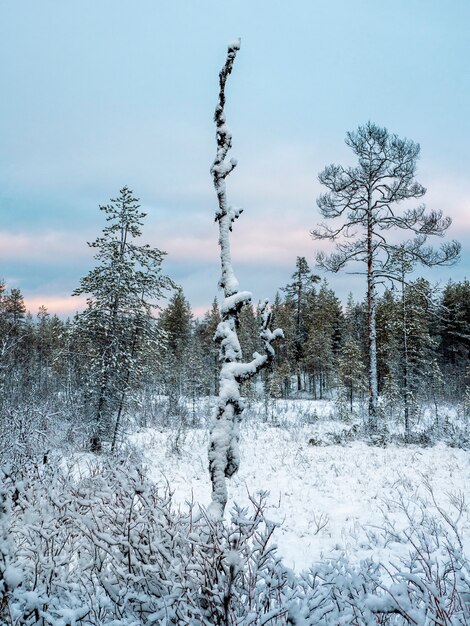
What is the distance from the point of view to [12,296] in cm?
4628

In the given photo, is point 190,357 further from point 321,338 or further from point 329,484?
point 329,484

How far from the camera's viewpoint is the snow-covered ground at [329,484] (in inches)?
265

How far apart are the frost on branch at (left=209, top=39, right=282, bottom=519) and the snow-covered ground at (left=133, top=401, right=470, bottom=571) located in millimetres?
1062

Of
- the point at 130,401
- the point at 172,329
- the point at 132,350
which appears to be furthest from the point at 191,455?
the point at 172,329

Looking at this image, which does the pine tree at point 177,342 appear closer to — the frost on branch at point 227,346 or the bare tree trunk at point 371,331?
the bare tree trunk at point 371,331

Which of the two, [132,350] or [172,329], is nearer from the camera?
[132,350]

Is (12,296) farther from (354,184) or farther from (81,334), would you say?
(354,184)

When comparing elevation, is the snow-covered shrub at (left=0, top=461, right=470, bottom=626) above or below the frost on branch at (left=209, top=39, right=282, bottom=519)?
below

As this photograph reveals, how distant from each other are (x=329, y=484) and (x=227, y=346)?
710 centimetres

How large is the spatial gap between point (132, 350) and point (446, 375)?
37.4 metres

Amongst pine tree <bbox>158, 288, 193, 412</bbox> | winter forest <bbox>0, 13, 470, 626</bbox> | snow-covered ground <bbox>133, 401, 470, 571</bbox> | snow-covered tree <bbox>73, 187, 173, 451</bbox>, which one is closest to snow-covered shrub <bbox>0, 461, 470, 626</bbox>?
winter forest <bbox>0, 13, 470, 626</bbox>

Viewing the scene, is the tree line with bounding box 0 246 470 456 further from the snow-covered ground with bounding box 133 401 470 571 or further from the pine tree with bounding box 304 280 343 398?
the snow-covered ground with bounding box 133 401 470 571

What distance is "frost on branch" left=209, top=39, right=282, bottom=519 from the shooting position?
4.09 m

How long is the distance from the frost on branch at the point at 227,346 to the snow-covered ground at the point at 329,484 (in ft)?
3.48
